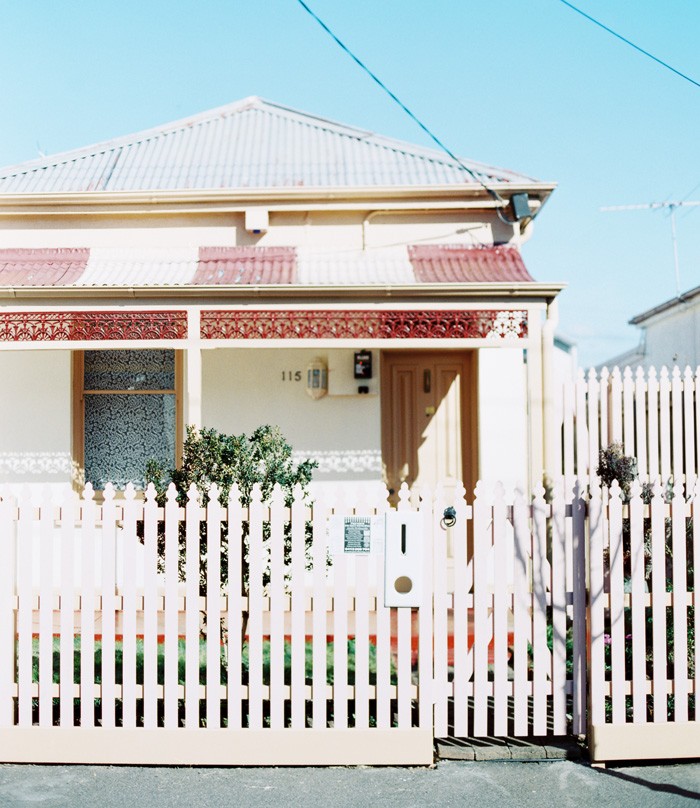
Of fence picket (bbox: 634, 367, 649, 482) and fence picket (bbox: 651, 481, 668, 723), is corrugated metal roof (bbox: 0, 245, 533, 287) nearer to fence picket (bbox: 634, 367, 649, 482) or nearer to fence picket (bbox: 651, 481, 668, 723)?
fence picket (bbox: 634, 367, 649, 482)

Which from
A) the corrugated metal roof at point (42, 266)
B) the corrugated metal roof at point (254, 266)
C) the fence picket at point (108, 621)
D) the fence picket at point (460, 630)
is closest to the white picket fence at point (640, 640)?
the fence picket at point (460, 630)

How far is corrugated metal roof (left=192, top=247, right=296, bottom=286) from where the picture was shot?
7.73 metres

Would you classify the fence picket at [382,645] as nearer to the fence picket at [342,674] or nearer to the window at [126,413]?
the fence picket at [342,674]

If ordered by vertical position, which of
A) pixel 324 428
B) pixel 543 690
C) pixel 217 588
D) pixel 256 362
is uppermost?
pixel 256 362

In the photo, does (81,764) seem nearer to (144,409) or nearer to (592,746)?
(592,746)

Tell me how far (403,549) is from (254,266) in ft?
14.0

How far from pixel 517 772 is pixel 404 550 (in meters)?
1.22

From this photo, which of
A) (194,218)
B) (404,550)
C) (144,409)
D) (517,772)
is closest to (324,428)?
(144,409)

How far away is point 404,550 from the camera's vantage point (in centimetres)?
464

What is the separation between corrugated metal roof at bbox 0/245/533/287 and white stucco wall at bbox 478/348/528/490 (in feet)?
3.47

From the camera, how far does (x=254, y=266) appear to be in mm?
8219

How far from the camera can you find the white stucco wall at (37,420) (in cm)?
882

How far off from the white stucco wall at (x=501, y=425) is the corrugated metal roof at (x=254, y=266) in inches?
41.6

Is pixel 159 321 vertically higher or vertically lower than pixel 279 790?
higher
